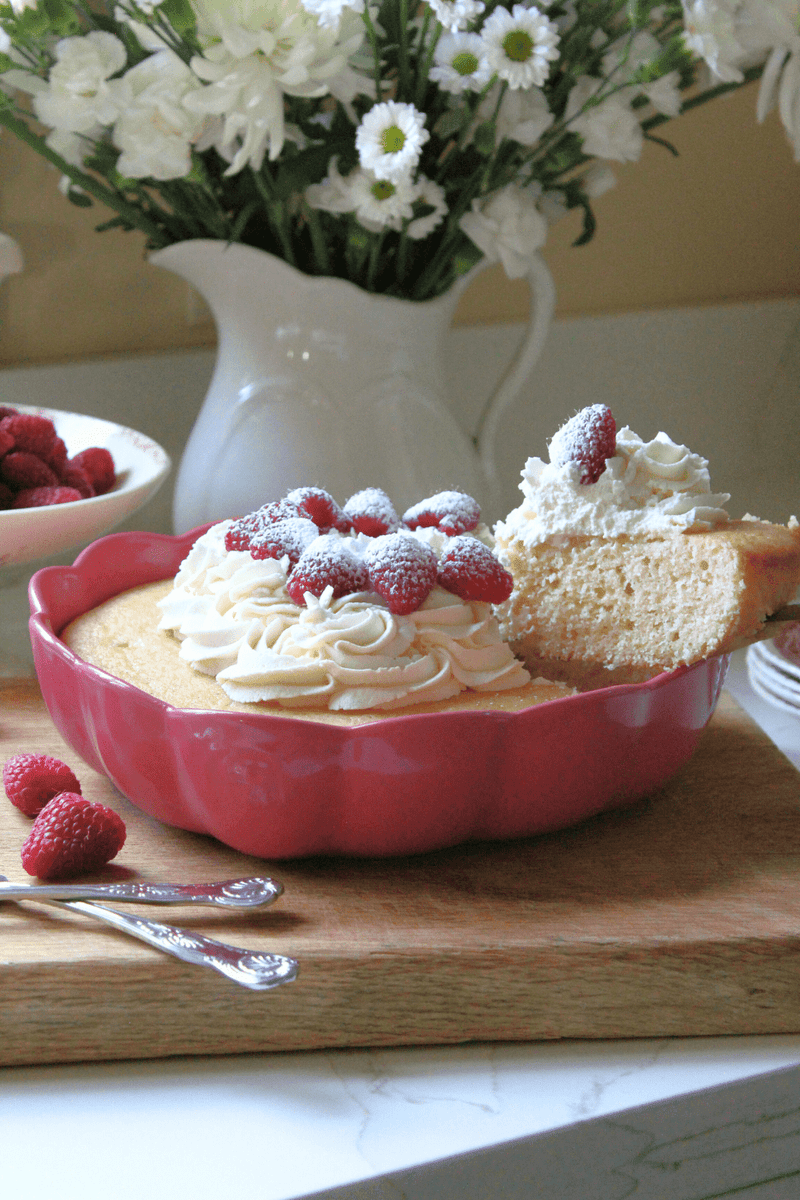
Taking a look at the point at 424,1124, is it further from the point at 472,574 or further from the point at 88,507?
the point at 88,507

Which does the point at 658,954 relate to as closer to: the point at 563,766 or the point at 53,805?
the point at 563,766

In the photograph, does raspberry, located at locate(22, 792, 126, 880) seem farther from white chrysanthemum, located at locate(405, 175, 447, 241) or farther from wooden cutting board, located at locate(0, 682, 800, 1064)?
white chrysanthemum, located at locate(405, 175, 447, 241)

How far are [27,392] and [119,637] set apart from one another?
2.73ft

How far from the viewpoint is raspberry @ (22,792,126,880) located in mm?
779

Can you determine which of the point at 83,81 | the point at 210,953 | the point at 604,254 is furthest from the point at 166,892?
the point at 604,254

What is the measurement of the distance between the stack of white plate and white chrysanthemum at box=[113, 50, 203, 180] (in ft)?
2.37

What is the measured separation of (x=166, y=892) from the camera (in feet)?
2.45

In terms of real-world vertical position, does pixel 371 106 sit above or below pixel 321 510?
above

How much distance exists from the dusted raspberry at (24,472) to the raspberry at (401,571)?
19.9 inches

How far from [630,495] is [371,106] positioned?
0.50 m

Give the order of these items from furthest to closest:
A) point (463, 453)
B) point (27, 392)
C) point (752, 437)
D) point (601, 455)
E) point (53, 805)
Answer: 1. point (752, 437)
2. point (27, 392)
3. point (463, 453)
4. point (601, 455)
5. point (53, 805)

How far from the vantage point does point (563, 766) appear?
0.82 meters

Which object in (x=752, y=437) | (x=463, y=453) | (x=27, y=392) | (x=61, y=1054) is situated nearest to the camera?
(x=61, y=1054)

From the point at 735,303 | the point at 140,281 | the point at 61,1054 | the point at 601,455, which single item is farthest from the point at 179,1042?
the point at 735,303
